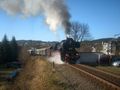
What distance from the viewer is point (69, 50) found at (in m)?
45.0

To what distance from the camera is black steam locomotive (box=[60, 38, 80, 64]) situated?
146ft

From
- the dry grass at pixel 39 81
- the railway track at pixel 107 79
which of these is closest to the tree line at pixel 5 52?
the dry grass at pixel 39 81

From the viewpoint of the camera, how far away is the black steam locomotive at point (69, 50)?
146 feet

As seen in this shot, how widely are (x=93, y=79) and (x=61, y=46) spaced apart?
2239cm

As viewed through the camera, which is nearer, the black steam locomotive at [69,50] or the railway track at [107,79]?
the railway track at [107,79]

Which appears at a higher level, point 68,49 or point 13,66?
point 68,49

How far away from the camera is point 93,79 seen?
23.3 m

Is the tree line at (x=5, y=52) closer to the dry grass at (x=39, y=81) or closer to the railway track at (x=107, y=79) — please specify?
the dry grass at (x=39, y=81)

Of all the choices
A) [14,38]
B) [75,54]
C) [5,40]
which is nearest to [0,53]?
[5,40]

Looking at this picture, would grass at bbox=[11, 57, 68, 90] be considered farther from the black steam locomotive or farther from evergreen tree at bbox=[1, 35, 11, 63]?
evergreen tree at bbox=[1, 35, 11, 63]

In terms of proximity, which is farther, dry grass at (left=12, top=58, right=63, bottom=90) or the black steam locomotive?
the black steam locomotive

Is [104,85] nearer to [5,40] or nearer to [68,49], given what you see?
[68,49]

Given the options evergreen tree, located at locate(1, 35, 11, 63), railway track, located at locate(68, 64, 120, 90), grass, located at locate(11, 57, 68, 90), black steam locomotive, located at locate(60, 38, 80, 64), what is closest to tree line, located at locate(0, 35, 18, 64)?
evergreen tree, located at locate(1, 35, 11, 63)

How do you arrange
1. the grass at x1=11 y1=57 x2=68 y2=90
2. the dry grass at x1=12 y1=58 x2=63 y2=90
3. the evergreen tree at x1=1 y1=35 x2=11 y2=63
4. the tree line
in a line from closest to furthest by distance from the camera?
the grass at x1=11 y1=57 x2=68 y2=90 → the dry grass at x1=12 y1=58 x2=63 y2=90 → the tree line → the evergreen tree at x1=1 y1=35 x2=11 y2=63
